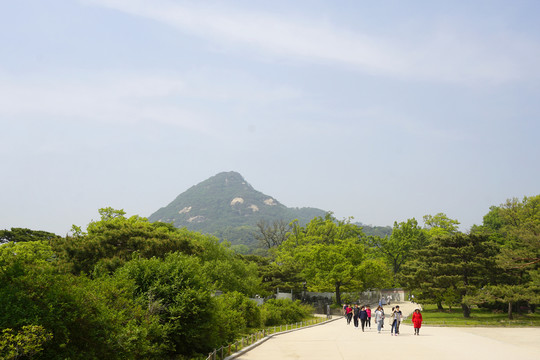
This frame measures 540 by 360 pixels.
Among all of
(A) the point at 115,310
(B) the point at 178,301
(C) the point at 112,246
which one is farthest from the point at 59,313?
(C) the point at 112,246

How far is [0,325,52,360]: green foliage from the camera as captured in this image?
893 cm

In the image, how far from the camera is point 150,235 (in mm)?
35094

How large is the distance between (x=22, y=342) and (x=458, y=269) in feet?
133

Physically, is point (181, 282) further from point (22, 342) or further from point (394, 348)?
point (394, 348)

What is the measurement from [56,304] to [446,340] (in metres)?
19.1

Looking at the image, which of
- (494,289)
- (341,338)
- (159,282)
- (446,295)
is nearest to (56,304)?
(159,282)

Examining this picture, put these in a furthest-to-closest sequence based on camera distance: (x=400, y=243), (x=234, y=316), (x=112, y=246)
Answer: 1. (x=400, y=243)
2. (x=112, y=246)
3. (x=234, y=316)

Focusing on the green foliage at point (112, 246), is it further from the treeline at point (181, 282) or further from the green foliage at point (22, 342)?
the green foliage at point (22, 342)

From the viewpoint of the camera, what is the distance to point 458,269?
43.2 meters

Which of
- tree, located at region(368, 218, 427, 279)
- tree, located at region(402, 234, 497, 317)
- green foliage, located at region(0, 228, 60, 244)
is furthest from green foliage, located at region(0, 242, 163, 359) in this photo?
tree, located at region(368, 218, 427, 279)

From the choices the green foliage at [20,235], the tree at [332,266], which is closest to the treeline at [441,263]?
the tree at [332,266]

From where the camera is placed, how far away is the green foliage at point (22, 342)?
29.3 ft

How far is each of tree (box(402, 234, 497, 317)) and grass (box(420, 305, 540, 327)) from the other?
5.36 ft

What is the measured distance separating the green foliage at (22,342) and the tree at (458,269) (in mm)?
38518
